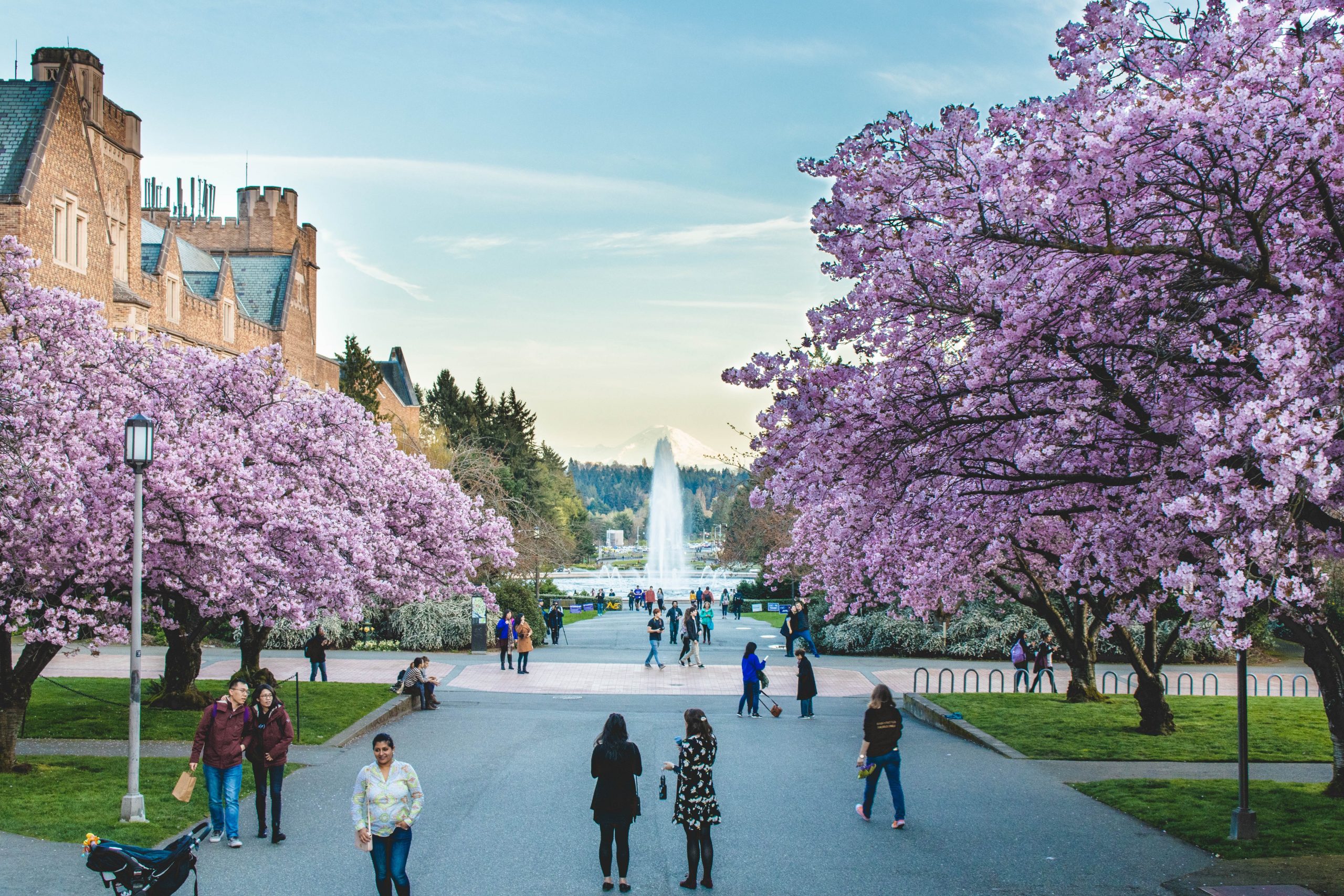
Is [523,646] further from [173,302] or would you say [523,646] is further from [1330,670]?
[173,302]

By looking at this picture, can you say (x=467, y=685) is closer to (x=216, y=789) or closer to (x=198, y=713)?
(x=198, y=713)

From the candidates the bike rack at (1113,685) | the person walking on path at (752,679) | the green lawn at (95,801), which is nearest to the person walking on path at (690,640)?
the person walking on path at (752,679)

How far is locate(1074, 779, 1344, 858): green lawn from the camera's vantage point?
12.0m

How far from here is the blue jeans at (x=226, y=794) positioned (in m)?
11.8

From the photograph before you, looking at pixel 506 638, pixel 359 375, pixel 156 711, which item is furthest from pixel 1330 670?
pixel 359 375

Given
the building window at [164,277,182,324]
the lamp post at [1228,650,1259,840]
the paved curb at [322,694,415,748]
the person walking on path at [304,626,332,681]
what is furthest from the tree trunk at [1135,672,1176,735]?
the building window at [164,277,182,324]

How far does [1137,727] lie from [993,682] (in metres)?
10.8

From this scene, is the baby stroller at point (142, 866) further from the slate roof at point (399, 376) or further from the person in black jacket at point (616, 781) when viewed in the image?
the slate roof at point (399, 376)

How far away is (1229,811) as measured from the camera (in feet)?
45.4

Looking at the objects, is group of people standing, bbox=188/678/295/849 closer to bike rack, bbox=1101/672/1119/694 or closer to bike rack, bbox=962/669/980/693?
bike rack, bbox=962/669/980/693

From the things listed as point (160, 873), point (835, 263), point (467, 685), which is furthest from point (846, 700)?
point (160, 873)

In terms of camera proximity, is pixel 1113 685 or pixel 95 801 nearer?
pixel 95 801

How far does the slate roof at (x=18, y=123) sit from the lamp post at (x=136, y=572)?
20172 mm

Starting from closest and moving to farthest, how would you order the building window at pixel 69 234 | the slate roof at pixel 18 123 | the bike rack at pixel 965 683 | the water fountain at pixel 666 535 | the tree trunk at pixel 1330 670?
1. the tree trunk at pixel 1330 670
2. the bike rack at pixel 965 683
3. the slate roof at pixel 18 123
4. the building window at pixel 69 234
5. the water fountain at pixel 666 535
